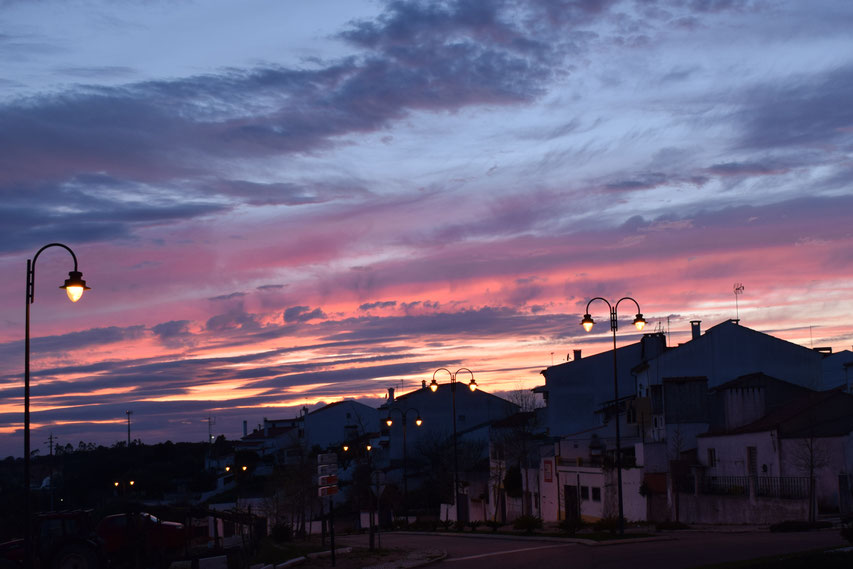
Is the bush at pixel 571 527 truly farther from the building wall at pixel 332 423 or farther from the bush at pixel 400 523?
the building wall at pixel 332 423

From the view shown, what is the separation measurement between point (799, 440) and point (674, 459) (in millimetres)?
10142

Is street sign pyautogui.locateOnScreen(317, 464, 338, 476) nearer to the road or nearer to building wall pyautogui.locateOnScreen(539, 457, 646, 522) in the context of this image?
the road

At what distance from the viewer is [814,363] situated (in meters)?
56.0

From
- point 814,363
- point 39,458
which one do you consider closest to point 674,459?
point 814,363

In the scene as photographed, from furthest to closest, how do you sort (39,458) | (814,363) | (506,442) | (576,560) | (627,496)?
1. (39,458)
2. (506,442)
3. (814,363)
4. (627,496)
5. (576,560)

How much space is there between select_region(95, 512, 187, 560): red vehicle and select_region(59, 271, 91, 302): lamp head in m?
7.61

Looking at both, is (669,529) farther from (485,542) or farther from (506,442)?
(506,442)

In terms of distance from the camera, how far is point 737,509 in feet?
121

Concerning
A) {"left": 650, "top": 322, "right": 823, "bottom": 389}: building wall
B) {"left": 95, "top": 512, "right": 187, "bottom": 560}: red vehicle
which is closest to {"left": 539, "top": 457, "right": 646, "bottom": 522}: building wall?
{"left": 650, "top": 322, "right": 823, "bottom": 389}: building wall

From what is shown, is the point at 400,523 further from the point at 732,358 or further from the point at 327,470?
the point at 327,470

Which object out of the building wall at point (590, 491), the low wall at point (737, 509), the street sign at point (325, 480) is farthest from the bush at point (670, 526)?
the street sign at point (325, 480)

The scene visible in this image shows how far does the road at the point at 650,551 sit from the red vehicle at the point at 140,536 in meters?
7.49

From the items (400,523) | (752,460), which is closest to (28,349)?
(752,460)

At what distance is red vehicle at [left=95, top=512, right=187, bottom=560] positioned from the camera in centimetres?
2341
